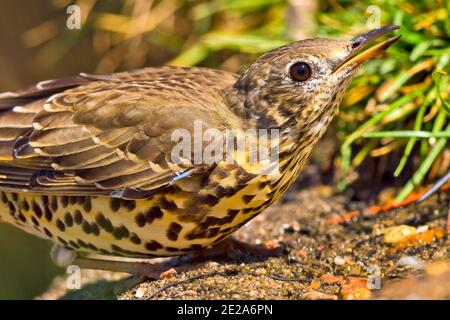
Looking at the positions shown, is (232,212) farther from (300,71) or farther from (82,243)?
(82,243)

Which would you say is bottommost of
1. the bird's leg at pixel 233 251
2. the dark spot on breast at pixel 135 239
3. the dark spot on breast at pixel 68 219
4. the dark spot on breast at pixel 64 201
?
the bird's leg at pixel 233 251

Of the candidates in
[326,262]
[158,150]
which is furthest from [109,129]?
[326,262]

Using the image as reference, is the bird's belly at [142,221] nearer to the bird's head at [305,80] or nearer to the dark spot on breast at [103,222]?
the dark spot on breast at [103,222]

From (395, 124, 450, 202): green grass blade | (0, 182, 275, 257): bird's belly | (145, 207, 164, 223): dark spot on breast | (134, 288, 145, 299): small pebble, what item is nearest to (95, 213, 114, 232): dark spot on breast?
(0, 182, 275, 257): bird's belly

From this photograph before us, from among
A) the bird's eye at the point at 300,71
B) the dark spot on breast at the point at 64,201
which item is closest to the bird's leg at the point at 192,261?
the dark spot on breast at the point at 64,201

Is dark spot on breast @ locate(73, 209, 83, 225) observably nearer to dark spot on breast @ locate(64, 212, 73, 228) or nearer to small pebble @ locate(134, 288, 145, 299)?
dark spot on breast @ locate(64, 212, 73, 228)
